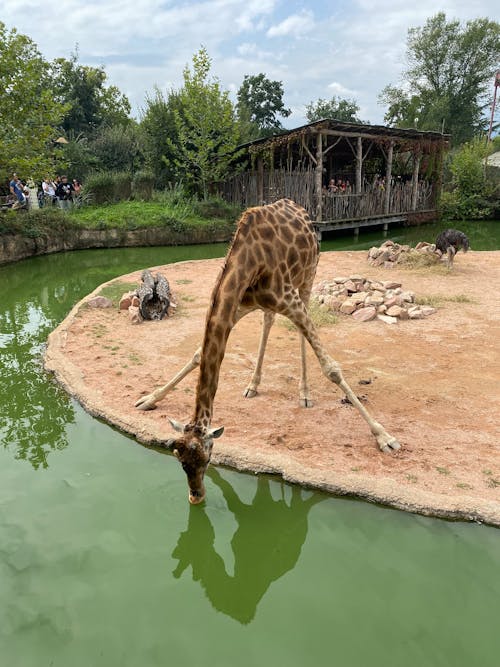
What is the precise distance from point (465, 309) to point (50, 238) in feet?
43.2

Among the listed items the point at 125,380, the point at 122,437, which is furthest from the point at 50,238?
the point at 122,437

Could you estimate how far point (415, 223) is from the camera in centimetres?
2142

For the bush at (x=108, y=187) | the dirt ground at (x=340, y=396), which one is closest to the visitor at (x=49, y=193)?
the bush at (x=108, y=187)

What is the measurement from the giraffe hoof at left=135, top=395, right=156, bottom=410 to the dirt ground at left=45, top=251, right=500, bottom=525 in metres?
0.08

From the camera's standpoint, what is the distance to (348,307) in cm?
816

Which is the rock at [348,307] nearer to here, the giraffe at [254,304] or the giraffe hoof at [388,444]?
the giraffe at [254,304]

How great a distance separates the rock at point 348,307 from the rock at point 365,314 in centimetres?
15

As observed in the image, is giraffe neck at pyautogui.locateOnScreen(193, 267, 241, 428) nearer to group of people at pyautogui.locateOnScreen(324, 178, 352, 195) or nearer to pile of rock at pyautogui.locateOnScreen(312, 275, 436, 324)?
pile of rock at pyautogui.locateOnScreen(312, 275, 436, 324)

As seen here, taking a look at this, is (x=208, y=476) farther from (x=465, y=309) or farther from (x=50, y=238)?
(x=50, y=238)

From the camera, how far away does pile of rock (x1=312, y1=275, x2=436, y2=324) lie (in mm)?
7922

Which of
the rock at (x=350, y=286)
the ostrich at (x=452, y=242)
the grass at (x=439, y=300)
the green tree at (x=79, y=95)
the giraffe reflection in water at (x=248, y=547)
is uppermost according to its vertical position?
the green tree at (x=79, y=95)

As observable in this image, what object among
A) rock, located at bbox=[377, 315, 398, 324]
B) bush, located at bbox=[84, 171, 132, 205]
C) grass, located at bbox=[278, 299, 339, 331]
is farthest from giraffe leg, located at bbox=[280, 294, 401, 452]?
bush, located at bbox=[84, 171, 132, 205]

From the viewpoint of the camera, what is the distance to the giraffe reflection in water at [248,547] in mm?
3133

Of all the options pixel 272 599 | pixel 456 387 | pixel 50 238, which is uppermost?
pixel 50 238
